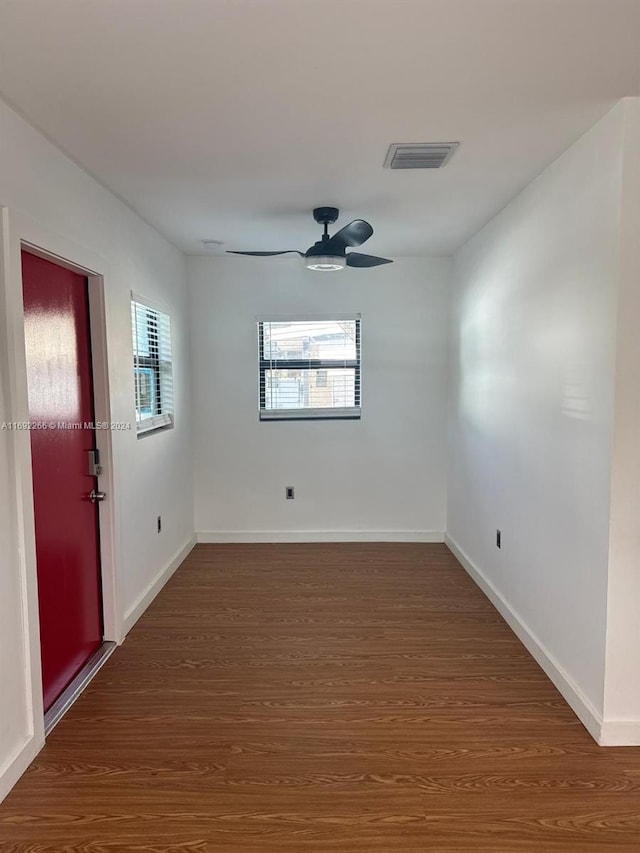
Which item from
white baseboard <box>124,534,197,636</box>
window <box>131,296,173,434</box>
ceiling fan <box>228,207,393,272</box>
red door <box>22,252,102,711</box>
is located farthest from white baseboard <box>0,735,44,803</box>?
ceiling fan <box>228,207,393,272</box>

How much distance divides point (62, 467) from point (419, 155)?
2.26m

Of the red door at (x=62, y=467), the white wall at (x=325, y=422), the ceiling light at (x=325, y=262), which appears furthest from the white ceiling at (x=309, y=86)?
the white wall at (x=325, y=422)

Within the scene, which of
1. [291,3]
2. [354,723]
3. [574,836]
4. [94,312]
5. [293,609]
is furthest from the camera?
[293,609]

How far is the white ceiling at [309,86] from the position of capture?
1504 millimetres

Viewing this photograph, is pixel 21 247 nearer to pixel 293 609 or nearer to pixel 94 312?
pixel 94 312

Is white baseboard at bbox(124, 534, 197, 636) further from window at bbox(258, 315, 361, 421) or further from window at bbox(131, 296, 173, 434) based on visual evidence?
window at bbox(258, 315, 361, 421)

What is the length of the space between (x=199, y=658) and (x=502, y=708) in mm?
1566

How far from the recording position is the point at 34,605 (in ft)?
6.96

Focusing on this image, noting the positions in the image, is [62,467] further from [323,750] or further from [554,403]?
[554,403]

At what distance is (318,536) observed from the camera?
489 centimetres

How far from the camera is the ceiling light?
10.3 feet

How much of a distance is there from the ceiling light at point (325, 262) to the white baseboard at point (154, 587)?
2384 millimetres

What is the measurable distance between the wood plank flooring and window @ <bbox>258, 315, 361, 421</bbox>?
1.94 m

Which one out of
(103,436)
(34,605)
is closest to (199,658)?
(34,605)
